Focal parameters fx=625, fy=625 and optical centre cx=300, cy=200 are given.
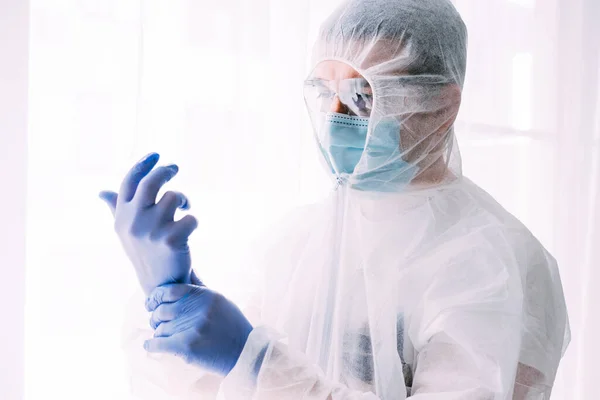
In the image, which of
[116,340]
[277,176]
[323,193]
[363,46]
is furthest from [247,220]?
[363,46]

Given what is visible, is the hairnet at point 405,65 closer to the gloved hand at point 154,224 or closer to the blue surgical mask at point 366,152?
the blue surgical mask at point 366,152

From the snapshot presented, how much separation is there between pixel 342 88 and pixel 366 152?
0.37ft

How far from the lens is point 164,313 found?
2.83 ft

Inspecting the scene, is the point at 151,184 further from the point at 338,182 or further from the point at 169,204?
the point at 338,182

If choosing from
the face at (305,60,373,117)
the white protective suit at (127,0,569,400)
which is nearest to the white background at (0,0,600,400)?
the white protective suit at (127,0,569,400)

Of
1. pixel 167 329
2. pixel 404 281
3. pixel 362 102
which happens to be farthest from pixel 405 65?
pixel 167 329

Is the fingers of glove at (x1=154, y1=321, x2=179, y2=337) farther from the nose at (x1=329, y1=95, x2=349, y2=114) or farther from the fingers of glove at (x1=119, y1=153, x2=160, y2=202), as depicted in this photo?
the nose at (x1=329, y1=95, x2=349, y2=114)

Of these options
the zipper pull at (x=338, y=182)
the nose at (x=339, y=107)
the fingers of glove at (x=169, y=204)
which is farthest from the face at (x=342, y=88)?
the fingers of glove at (x=169, y=204)

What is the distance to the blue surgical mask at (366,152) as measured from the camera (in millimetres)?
1015

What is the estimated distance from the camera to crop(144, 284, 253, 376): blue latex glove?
2.74 ft

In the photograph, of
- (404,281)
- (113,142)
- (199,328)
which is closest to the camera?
(199,328)

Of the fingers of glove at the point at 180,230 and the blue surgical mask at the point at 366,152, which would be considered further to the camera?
the blue surgical mask at the point at 366,152

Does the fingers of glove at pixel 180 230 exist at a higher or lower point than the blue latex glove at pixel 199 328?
higher

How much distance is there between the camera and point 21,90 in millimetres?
1158
